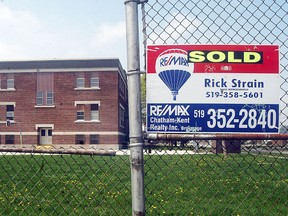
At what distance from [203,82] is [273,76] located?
666 millimetres

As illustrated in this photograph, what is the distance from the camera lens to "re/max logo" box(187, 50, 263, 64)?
292 cm

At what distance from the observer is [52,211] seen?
18.6 ft

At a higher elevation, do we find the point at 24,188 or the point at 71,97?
the point at 71,97

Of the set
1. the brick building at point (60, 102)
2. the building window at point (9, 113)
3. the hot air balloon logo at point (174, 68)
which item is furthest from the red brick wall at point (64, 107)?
the hot air balloon logo at point (174, 68)

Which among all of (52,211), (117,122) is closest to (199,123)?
(52,211)

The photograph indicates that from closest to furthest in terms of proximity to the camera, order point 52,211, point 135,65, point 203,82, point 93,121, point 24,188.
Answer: point 135,65 → point 203,82 → point 52,211 → point 24,188 → point 93,121

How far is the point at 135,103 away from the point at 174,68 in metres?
0.49

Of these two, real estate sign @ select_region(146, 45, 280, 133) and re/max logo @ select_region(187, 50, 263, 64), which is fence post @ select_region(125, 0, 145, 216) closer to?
real estate sign @ select_region(146, 45, 280, 133)

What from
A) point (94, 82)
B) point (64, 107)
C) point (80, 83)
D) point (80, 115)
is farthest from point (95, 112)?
point (80, 83)

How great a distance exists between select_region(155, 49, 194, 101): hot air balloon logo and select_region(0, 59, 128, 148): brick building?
32810mm

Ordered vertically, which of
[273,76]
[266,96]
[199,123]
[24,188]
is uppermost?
[273,76]

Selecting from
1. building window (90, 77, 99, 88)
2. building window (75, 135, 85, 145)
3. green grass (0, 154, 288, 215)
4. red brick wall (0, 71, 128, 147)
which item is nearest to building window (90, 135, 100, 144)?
red brick wall (0, 71, 128, 147)

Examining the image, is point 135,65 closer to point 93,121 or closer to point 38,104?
point 93,121

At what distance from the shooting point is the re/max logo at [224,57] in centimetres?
292
